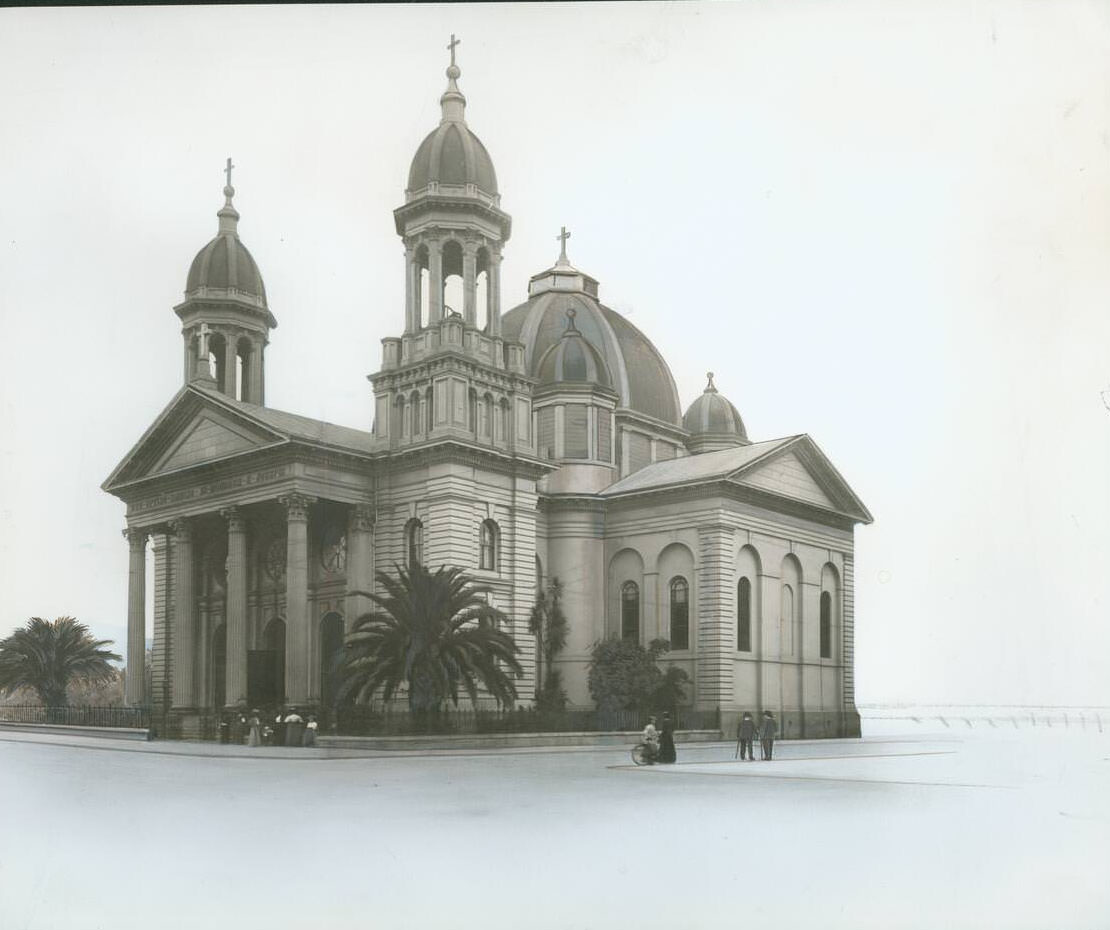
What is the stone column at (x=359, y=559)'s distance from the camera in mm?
32156

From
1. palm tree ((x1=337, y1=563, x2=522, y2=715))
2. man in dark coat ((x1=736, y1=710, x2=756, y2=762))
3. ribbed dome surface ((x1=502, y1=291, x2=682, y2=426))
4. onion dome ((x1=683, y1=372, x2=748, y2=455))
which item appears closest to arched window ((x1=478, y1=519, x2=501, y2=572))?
palm tree ((x1=337, y1=563, x2=522, y2=715))

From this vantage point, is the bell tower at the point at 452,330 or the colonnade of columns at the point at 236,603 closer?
the bell tower at the point at 452,330

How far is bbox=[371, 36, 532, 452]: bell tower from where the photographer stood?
97.1ft

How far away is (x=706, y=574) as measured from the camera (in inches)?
1747

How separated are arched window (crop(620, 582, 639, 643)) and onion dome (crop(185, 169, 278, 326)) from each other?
18.2m

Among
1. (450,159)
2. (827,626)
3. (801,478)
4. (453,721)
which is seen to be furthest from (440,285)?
(827,626)

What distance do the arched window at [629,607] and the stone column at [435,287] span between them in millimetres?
13029

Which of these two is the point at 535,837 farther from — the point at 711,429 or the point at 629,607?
the point at 711,429

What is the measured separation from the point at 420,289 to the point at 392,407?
3292mm

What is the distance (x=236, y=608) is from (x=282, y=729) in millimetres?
6468

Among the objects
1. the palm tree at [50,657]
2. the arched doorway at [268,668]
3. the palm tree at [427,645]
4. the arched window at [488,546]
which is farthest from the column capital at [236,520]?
the palm tree at [427,645]

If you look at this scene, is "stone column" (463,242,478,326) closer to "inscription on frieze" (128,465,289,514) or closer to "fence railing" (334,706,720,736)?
"inscription on frieze" (128,465,289,514)

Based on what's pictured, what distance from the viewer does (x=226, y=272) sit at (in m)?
29.5

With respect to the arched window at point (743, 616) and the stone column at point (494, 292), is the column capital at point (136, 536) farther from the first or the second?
the arched window at point (743, 616)
